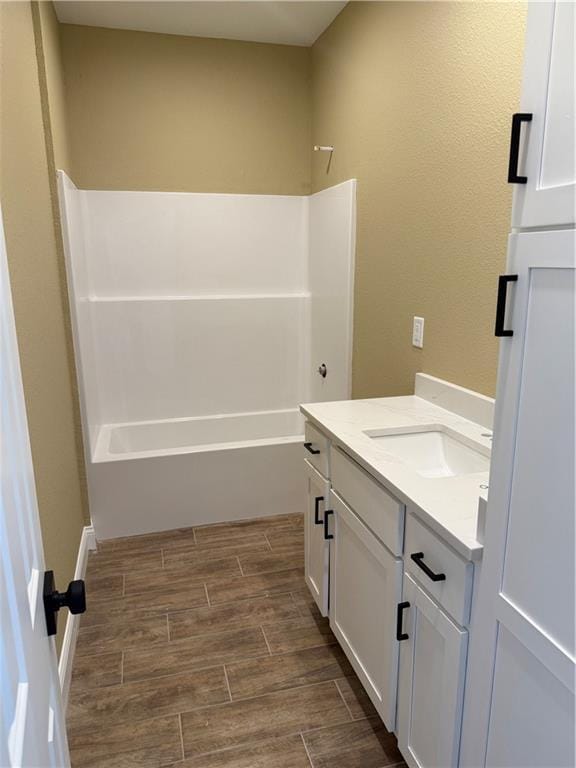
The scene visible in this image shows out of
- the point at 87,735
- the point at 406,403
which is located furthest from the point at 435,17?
the point at 87,735

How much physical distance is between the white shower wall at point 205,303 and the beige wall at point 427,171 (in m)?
0.50

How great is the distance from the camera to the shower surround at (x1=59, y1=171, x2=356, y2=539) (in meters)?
2.94

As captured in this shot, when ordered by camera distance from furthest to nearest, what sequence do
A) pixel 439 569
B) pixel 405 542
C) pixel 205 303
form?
1. pixel 205 303
2. pixel 405 542
3. pixel 439 569

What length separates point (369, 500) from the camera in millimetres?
1549

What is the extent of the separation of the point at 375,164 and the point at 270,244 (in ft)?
4.04

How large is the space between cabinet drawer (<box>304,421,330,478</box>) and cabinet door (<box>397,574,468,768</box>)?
2.00 ft

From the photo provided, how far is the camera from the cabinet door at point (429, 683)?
116 cm

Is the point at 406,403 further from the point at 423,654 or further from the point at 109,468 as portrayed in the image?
the point at 109,468

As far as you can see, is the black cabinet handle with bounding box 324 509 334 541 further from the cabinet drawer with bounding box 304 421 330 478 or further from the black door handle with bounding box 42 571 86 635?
the black door handle with bounding box 42 571 86 635

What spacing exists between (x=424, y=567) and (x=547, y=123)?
954 mm

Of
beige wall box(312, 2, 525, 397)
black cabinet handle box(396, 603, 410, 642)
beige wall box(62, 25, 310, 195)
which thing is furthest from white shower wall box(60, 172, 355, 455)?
black cabinet handle box(396, 603, 410, 642)

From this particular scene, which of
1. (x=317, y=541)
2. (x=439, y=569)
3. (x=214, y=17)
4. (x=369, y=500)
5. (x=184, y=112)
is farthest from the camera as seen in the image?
(x=184, y=112)

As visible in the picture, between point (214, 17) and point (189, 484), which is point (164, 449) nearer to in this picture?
point (189, 484)

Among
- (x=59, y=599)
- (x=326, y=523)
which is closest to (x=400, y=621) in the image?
(x=326, y=523)
